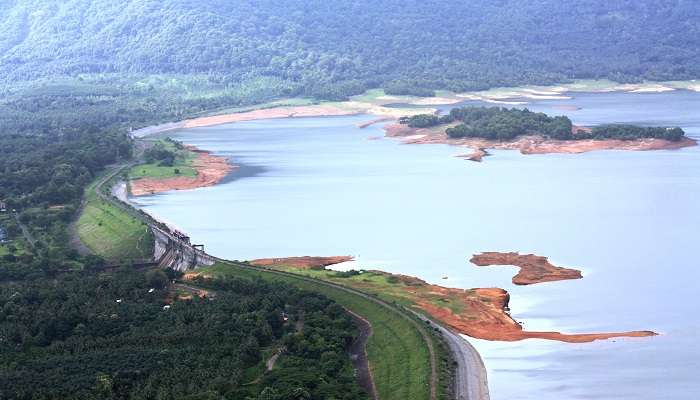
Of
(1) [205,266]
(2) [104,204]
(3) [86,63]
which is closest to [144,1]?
(3) [86,63]

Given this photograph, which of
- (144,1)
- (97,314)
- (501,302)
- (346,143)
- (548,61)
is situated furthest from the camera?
(144,1)

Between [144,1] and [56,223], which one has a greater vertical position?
[144,1]

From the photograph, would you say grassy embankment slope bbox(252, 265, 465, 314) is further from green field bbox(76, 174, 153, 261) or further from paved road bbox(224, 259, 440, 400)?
green field bbox(76, 174, 153, 261)

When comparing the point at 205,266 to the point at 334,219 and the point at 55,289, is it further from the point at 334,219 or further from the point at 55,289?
the point at 334,219

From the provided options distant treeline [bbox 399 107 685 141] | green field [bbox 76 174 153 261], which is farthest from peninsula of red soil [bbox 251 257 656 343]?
distant treeline [bbox 399 107 685 141]

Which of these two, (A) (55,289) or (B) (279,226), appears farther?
(B) (279,226)

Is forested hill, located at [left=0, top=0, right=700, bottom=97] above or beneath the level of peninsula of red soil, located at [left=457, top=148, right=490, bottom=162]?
above
